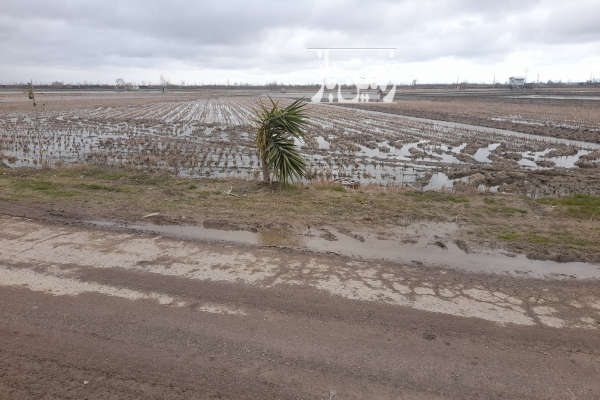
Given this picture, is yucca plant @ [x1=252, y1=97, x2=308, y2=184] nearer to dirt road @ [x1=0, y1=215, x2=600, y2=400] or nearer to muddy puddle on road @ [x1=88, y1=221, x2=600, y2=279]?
muddy puddle on road @ [x1=88, y1=221, x2=600, y2=279]

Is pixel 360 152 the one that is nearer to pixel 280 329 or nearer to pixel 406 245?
pixel 406 245

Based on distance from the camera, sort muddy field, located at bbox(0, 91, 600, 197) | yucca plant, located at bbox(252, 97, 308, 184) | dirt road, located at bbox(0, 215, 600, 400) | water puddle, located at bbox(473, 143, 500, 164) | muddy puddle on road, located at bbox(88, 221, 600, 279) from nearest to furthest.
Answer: dirt road, located at bbox(0, 215, 600, 400), muddy puddle on road, located at bbox(88, 221, 600, 279), yucca plant, located at bbox(252, 97, 308, 184), muddy field, located at bbox(0, 91, 600, 197), water puddle, located at bbox(473, 143, 500, 164)

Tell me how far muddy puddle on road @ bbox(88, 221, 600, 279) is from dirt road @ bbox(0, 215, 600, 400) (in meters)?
0.53

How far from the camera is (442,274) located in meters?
7.07

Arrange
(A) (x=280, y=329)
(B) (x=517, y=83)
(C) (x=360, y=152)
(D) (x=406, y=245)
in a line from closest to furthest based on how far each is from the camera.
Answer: (A) (x=280, y=329) → (D) (x=406, y=245) → (C) (x=360, y=152) → (B) (x=517, y=83)

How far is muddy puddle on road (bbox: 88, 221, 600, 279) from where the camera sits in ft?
24.6

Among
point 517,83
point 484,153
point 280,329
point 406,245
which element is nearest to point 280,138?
point 406,245

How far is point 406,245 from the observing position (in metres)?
8.55

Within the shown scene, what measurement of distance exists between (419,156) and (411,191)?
8.62m

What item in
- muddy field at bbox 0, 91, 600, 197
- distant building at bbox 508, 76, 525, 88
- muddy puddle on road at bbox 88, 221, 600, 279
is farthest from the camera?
distant building at bbox 508, 76, 525, 88

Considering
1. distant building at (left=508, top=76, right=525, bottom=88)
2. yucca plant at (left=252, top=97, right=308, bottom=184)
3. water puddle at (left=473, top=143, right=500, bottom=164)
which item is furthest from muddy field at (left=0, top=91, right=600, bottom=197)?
distant building at (left=508, top=76, right=525, bottom=88)

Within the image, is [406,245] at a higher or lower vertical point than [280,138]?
lower

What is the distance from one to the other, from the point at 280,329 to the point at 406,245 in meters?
4.34

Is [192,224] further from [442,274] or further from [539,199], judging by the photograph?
[539,199]
